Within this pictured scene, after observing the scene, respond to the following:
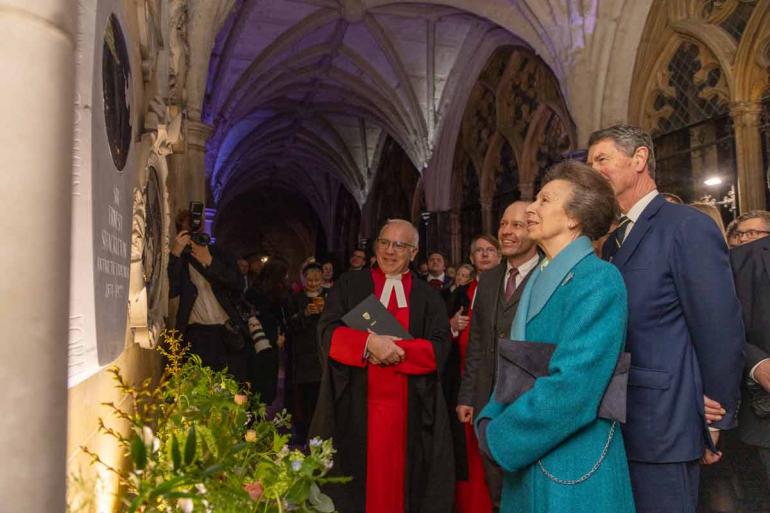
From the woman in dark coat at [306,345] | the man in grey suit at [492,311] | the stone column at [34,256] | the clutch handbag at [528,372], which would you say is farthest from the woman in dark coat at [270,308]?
the stone column at [34,256]

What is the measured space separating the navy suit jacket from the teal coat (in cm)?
27

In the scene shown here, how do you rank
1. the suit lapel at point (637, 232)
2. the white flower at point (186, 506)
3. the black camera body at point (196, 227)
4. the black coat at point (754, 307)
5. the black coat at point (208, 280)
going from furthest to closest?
the black camera body at point (196, 227) < the black coat at point (208, 280) < the black coat at point (754, 307) < the suit lapel at point (637, 232) < the white flower at point (186, 506)

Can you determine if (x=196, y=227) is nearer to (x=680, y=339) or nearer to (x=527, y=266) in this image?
(x=527, y=266)

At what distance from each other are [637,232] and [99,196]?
1.63 m

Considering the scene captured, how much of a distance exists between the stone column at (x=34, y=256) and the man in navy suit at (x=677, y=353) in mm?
1614

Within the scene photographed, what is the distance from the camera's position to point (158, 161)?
287 cm

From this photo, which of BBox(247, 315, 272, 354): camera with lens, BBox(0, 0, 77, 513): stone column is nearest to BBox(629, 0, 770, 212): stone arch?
BBox(247, 315, 272, 354): camera with lens

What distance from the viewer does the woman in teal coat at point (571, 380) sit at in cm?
161

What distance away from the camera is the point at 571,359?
160cm

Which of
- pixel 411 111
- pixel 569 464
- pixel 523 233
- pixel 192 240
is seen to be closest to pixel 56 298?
pixel 569 464

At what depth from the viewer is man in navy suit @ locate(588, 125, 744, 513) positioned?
193 cm

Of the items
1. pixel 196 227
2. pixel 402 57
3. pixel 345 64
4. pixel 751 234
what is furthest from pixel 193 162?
pixel 345 64

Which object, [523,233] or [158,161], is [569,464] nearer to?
[523,233]

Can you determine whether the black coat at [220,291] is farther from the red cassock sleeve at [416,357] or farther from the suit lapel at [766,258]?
the suit lapel at [766,258]
